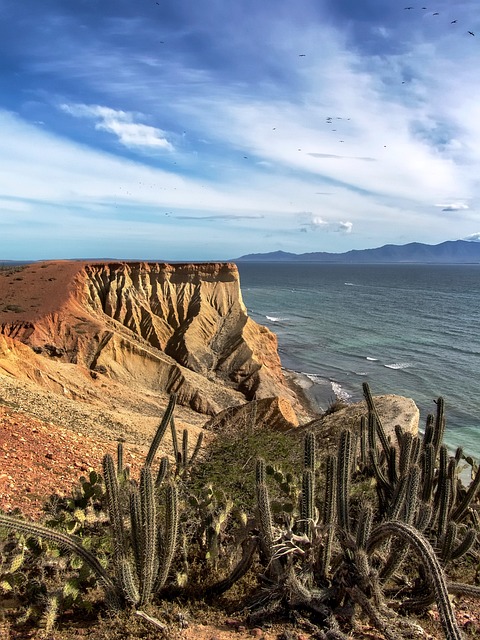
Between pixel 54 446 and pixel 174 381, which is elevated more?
pixel 54 446

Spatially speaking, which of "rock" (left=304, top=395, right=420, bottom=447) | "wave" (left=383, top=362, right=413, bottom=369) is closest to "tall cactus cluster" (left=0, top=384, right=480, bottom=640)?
"rock" (left=304, top=395, right=420, bottom=447)

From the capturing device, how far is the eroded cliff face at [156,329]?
1241 inches

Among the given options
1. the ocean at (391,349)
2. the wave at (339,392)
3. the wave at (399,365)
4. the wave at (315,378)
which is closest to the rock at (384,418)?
the ocean at (391,349)

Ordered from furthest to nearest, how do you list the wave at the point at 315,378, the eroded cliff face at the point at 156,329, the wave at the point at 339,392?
the wave at the point at 315,378, the wave at the point at 339,392, the eroded cliff face at the point at 156,329

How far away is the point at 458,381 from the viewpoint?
38312 mm

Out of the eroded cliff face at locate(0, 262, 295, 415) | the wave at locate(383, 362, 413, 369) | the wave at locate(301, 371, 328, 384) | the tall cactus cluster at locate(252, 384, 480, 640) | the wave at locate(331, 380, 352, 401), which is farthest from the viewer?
the wave at locate(383, 362, 413, 369)

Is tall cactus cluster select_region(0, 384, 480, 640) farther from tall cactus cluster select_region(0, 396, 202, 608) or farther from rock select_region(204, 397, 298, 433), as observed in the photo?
rock select_region(204, 397, 298, 433)

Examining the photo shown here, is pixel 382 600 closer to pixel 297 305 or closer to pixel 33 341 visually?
pixel 33 341

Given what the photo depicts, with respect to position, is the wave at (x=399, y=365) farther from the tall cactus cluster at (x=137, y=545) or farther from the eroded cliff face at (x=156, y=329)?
the tall cactus cluster at (x=137, y=545)

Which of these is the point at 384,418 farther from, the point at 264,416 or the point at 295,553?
the point at 295,553

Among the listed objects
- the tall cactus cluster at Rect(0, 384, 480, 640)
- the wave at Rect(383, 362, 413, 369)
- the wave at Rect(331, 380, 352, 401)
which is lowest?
the wave at Rect(331, 380, 352, 401)

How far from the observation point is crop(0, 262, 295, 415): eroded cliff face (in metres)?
31.5

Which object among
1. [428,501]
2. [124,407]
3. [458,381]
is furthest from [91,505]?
[458,381]

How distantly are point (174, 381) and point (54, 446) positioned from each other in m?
21.6
